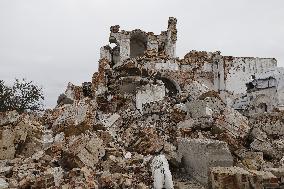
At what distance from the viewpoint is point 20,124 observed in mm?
8398

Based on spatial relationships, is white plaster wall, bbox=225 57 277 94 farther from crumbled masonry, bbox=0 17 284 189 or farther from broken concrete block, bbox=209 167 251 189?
broken concrete block, bbox=209 167 251 189

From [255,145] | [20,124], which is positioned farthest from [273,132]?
[20,124]

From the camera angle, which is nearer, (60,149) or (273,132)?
(60,149)

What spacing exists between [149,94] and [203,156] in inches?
351

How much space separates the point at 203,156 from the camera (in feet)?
20.5

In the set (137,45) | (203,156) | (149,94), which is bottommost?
(203,156)

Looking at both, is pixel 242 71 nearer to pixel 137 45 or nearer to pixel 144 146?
pixel 137 45

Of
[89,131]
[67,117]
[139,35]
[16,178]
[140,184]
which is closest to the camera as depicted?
[140,184]

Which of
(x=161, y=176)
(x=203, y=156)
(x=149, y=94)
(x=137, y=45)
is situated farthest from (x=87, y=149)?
(x=137, y=45)

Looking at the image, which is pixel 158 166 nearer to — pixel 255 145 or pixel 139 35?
pixel 255 145

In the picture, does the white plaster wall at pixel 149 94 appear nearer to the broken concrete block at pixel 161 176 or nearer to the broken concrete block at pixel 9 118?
the broken concrete block at pixel 9 118

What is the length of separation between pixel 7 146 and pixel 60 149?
4.51 feet

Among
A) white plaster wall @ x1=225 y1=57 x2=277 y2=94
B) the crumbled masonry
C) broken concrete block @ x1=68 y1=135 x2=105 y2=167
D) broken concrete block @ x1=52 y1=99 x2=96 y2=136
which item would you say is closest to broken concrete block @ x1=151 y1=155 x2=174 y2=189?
the crumbled masonry

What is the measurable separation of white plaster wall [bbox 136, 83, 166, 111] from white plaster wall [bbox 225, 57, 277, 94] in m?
9.85
